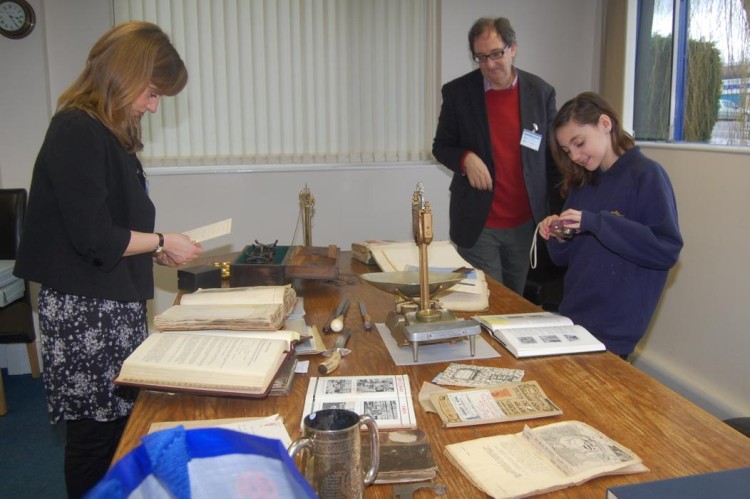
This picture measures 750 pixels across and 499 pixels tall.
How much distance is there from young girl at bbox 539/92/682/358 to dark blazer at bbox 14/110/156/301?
1180 mm

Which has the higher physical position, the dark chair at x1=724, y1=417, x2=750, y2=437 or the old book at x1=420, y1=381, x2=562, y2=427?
the old book at x1=420, y1=381, x2=562, y2=427

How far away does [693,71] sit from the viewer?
3.31 metres

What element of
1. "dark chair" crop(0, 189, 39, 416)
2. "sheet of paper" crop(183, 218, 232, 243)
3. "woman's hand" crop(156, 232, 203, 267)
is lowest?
"dark chair" crop(0, 189, 39, 416)

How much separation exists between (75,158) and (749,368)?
2670 millimetres

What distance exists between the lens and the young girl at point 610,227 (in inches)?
71.1

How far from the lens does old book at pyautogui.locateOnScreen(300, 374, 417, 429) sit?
120 cm

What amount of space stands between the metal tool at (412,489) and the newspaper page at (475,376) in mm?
382

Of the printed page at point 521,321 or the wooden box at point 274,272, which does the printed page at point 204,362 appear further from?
the wooden box at point 274,272

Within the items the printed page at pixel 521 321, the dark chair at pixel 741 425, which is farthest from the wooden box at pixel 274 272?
the dark chair at pixel 741 425

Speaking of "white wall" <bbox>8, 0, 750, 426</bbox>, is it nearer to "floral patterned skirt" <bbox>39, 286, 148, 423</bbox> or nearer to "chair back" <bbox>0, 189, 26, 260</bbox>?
"chair back" <bbox>0, 189, 26, 260</bbox>

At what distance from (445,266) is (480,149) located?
857mm

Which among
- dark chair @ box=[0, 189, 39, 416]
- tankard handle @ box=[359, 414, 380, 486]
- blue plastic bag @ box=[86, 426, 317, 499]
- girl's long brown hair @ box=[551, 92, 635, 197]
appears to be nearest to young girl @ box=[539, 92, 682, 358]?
girl's long brown hair @ box=[551, 92, 635, 197]

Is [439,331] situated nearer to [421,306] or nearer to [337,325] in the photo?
[421,306]

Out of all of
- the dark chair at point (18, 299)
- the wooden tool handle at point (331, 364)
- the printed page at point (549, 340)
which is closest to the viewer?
the wooden tool handle at point (331, 364)
